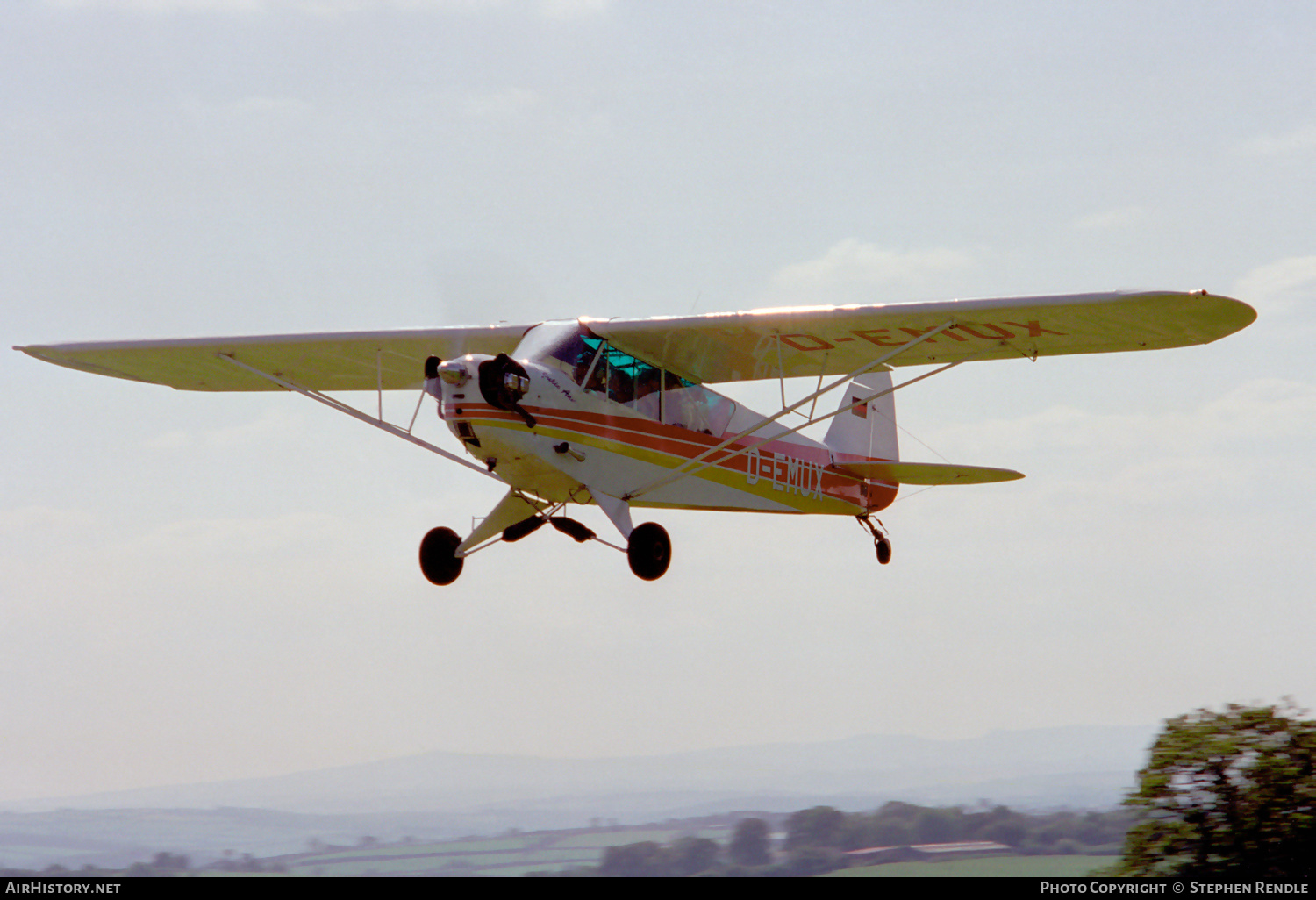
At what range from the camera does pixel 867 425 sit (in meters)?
19.3

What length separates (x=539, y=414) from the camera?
12703mm

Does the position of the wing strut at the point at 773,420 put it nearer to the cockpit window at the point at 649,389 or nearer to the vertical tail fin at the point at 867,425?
the cockpit window at the point at 649,389

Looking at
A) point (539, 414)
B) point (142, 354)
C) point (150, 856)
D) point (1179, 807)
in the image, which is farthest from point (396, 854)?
point (1179, 807)

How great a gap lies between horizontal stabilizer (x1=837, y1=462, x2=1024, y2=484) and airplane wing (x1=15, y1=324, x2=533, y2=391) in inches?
212

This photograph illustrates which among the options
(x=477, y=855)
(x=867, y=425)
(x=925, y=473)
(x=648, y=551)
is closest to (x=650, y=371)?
(x=648, y=551)

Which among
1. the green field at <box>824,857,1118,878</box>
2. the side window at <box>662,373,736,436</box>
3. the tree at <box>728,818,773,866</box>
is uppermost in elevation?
the side window at <box>662,373,736,436</box>

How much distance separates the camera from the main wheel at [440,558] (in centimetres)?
1393

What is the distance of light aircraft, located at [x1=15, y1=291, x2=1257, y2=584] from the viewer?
1246 cm

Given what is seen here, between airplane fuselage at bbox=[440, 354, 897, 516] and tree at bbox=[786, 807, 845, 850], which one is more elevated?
airplane fuselage at bbox=[440, 354, 897, 516]

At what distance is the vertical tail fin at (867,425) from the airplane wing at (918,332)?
334 cm

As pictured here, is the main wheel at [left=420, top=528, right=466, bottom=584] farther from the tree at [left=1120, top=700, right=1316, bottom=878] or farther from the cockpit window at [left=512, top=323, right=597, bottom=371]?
the tree at [left=1120, top=700, right=1316, bottom=878]

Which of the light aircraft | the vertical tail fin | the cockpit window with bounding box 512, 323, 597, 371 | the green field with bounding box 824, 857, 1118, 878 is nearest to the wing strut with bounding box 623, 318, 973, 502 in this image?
the light aircraft

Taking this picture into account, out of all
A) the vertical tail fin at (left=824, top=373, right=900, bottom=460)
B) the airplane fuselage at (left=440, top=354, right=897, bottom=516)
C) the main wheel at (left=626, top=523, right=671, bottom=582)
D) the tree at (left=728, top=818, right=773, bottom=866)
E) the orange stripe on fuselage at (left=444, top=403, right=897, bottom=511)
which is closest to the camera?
the airplane fuselage at (left=440, top=354, right=897, bottom=516)
